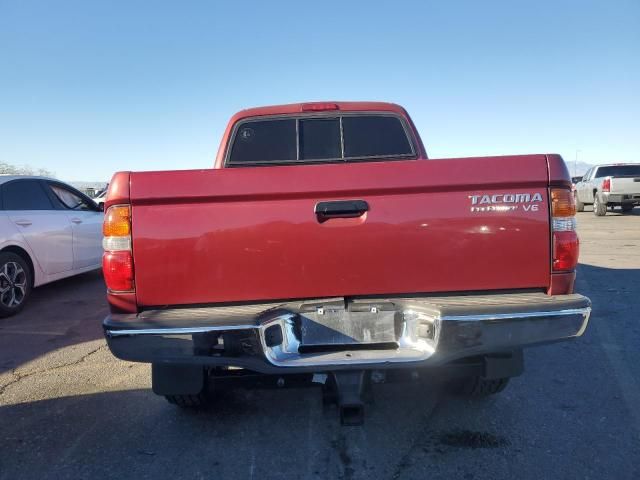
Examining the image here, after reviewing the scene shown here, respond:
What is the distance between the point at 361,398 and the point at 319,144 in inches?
96.8

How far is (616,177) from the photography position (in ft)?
51.0

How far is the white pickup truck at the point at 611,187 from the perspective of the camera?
15461 mm

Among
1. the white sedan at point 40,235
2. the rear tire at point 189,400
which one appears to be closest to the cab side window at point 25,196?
the white sedan at point 40,235

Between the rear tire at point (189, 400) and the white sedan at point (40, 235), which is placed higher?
the white sedan at point (40, 235)

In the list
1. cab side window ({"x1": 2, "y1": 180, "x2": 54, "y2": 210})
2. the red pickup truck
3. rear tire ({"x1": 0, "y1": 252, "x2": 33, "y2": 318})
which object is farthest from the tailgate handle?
cab side window ({"x1": 2, "y1": 180, "x2": 54, "y2": 210})

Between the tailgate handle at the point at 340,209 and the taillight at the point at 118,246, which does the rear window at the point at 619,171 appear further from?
the taillight at the point at 118,246

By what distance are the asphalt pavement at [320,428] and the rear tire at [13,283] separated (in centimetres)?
146

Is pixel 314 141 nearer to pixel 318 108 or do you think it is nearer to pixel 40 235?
pixel 318 108

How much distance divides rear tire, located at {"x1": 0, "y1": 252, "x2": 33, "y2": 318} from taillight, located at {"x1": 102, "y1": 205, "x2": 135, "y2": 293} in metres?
3.97

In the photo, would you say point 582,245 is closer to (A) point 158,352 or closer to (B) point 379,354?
(B) point 379,354

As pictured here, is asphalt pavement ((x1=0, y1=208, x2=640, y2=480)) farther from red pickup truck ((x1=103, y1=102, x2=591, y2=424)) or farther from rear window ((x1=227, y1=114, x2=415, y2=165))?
rear window ((x1=227, y1=114, x2=415, y2=165))

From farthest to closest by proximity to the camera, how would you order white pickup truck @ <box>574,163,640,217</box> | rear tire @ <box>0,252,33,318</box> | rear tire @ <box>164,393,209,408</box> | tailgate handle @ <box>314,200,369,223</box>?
1. white pickup truck @ <box>574,163,640,217</box>
2. rear tire @ <box>0,252,33,318</box>
3. rear tire @ <box>164,393,209,408</box>
4. tailgate handle @ <box>314,200,369,223</box>

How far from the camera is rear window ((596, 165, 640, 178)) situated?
1651cm

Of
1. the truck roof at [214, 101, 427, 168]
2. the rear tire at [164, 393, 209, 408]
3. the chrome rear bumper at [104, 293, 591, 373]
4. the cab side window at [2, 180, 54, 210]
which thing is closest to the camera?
the chrome rear bumper at [104, 293, 591, 373]
